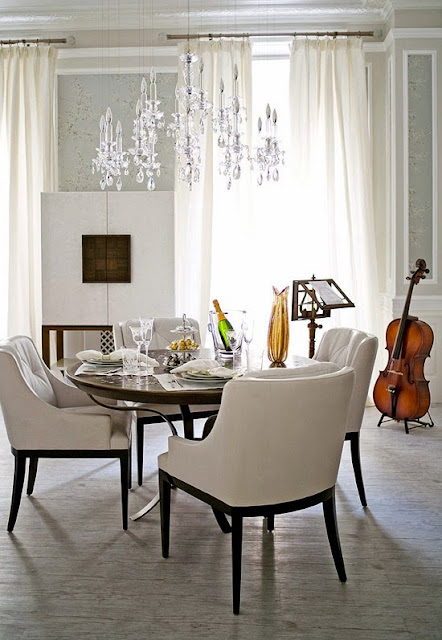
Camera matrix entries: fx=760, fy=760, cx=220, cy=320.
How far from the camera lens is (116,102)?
6.28m

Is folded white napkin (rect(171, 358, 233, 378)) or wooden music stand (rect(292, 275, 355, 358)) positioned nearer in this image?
folded white napkin (rect(171, 358, 233, 378))

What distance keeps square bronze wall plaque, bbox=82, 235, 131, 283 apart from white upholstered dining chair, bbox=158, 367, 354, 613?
3402 millimetres

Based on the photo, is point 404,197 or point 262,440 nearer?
point 262,440

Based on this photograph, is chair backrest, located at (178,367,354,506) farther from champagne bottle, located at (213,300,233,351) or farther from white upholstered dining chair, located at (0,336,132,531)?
champagne bottle, located at (213,300,233,351)

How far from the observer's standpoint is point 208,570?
2.79m

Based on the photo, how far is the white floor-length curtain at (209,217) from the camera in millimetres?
6070

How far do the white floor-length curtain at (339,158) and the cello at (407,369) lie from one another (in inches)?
37.0

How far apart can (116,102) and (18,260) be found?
1.53 meters

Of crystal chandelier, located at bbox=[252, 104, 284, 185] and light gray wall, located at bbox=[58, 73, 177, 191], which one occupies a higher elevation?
light gray wall, located at bbox=[58, 73, 177, 191]

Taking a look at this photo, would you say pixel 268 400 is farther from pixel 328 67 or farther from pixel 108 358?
pixel 328 67

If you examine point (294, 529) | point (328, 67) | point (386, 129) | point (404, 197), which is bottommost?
point (294, 529)

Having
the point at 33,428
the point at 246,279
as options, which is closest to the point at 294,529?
the point at 33,428

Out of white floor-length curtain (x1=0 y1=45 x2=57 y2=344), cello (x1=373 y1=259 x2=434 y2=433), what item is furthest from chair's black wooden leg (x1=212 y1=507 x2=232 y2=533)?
white floor-length curtain (x1=0 y1=45 x2=57 y2=344)

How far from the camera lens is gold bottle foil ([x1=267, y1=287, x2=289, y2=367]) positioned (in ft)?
11.2
